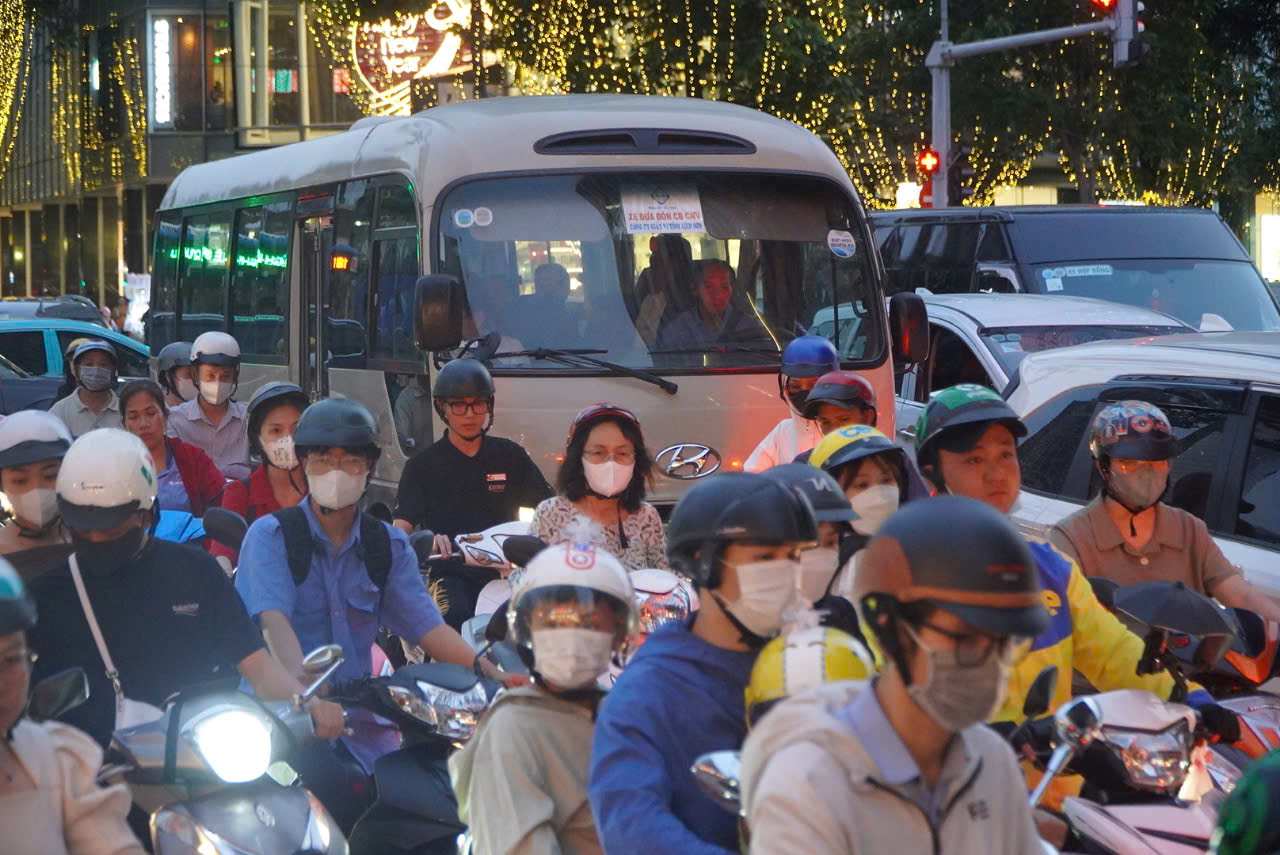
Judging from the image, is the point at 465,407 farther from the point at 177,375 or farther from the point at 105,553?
the point at 177,375

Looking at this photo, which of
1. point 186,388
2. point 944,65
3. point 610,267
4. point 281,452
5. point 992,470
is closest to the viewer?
point 992,470

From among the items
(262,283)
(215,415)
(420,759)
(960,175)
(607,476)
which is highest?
(960,175)

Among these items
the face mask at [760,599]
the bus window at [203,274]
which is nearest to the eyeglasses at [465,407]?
the face mask at [760,599]

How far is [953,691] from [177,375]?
10007 mm

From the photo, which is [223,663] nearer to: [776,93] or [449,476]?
[449,476]

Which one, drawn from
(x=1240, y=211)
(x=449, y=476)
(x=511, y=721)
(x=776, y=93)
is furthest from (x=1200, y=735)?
(x=1240, y=211)

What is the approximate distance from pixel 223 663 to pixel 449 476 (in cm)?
320

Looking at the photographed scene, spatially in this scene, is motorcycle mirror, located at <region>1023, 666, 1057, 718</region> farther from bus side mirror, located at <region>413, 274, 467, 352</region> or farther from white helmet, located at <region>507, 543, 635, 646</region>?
bus side mirror, located at <region>413, 274, 467, 352</region>

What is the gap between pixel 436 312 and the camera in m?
10.2

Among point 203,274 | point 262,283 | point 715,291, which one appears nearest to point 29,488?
point 715,291

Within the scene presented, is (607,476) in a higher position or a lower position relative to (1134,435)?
lower

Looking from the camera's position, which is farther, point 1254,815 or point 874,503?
point 874,503

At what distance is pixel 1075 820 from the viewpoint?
4.02 meters

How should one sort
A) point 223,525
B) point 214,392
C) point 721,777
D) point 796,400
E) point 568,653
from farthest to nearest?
point 214,392 < point 796,400 < point 223,525 < point 568,653 < point 721,777
